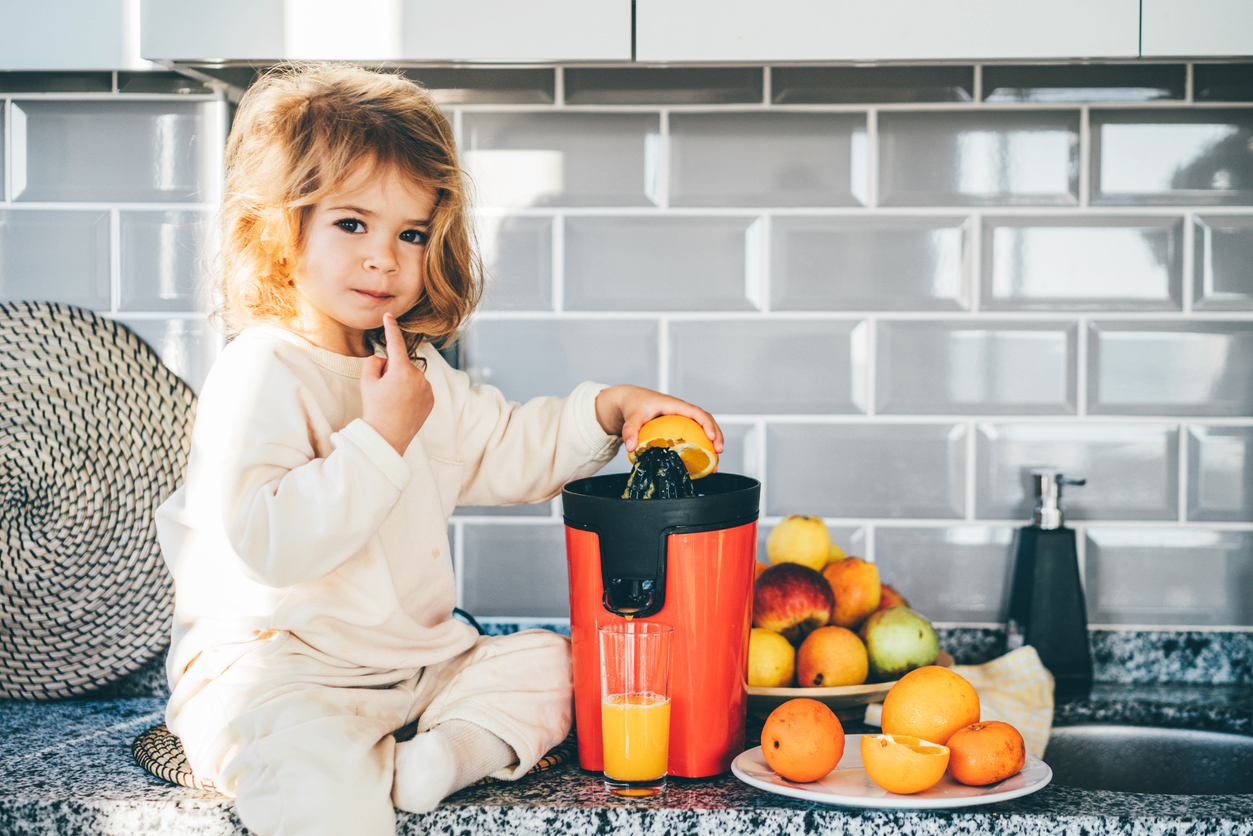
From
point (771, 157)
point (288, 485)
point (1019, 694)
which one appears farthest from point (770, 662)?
point (771, 157)

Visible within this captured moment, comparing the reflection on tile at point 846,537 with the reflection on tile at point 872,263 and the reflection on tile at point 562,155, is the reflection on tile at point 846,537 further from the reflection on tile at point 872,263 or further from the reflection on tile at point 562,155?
the reflection on tile at point 562,155

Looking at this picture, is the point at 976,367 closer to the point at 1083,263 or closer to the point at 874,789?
the point at 1083,263

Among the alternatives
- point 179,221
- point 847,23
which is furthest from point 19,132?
point 847,23

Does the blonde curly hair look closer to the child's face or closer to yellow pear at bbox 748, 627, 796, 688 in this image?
the child's face

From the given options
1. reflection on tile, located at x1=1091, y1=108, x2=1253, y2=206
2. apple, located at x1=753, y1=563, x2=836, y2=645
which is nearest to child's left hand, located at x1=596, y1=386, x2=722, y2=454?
apple, located at x1=753, y1=563, x2=836, y2=645

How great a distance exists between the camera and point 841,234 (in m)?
1.17

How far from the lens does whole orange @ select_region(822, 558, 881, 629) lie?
1.05m

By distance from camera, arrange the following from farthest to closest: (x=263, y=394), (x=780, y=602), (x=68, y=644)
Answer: (x=68, y=644) → (x=780, y=602) → (x=263, y=394)

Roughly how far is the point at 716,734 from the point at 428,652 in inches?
10.8

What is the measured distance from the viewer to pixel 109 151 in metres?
1.15

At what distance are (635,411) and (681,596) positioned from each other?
0.20 m

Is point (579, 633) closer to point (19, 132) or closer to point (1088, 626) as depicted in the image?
point (1088, 626)

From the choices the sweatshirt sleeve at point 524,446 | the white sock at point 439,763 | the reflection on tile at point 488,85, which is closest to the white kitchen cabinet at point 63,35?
the reflection on tile at point 488,85

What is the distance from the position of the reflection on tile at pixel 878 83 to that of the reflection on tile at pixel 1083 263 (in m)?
0.17
